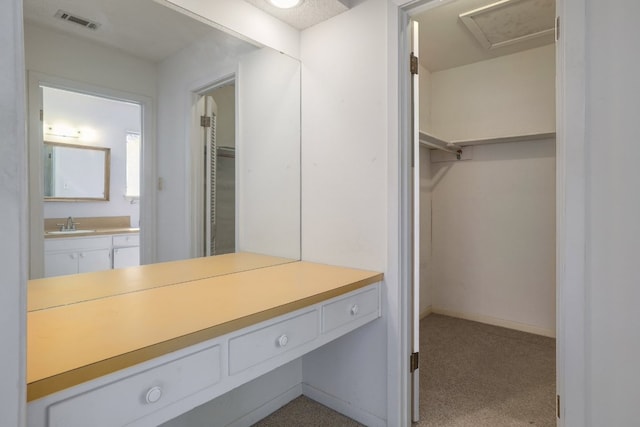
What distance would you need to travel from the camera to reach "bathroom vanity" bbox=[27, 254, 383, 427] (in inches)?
30.1

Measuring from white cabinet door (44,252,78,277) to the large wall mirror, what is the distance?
39 millimetres

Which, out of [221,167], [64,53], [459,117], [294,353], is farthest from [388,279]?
[459,117]

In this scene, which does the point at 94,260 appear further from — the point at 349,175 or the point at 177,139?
the point at 349,175

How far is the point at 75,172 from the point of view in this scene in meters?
1.21

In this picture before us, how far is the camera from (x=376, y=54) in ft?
5.70

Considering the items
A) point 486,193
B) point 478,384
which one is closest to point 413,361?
point 478,384

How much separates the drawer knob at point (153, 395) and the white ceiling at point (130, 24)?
1.21m

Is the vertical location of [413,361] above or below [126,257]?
below

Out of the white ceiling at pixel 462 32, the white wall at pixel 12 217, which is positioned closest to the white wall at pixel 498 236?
the white ceiling at pixel 462 32

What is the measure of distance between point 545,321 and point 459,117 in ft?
6.52

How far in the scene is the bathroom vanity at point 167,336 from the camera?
2.51 feet

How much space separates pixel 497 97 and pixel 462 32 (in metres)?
0.82

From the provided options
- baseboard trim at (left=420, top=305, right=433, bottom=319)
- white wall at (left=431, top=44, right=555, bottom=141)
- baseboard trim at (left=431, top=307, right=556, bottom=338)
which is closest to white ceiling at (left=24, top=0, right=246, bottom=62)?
white wall at (left=431, top=44, right=555, bottom=141)

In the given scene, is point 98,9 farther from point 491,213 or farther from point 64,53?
point 491,213
